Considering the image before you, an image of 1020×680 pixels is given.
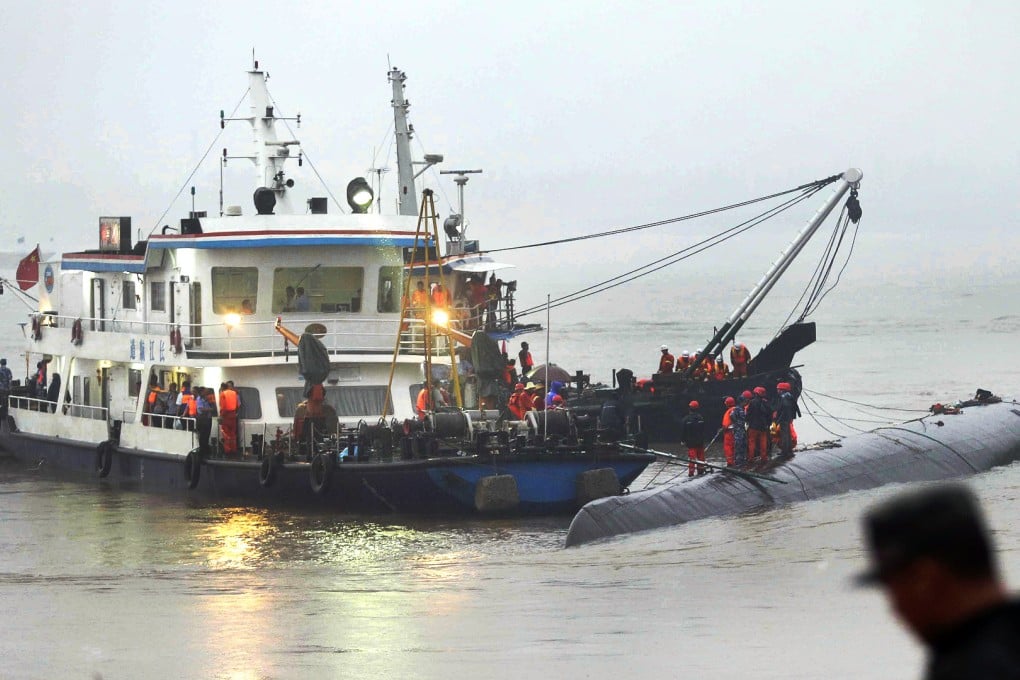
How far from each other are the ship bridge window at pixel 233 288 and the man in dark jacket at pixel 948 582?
26952mm

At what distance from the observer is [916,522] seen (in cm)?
305

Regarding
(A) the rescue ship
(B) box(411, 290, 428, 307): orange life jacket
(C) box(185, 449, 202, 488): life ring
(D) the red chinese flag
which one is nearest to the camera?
(A) the rescue ship

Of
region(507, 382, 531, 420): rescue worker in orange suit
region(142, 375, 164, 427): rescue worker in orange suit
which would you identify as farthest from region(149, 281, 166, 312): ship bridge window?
region(507, 382, 531, 420): rescue worker in orange suit

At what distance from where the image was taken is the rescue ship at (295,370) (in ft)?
82.2

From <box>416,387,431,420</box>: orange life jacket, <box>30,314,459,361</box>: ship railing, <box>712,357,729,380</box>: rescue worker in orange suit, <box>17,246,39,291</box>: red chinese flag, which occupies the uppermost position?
<box>17,246,39,291</box>: red chinese flag

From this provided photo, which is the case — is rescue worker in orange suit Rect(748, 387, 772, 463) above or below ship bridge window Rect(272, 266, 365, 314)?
below

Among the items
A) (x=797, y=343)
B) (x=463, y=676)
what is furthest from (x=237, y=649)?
(x=797, y=343)

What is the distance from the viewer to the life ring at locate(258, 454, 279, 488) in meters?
26.9

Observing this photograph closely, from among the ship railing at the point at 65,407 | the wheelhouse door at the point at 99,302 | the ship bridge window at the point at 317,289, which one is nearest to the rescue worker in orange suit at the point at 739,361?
the ship bridge window at the point at 317,289

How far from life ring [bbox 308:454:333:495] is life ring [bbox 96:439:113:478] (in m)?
7.75

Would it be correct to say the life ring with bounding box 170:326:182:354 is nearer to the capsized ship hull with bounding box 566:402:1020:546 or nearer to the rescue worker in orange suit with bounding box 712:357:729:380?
the capsized ship hull with bounding box 566:402:1020:546

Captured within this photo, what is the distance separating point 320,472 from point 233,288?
17.0ft

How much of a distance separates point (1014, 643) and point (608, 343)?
106 meters

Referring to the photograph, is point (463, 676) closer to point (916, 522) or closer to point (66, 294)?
point (916, 522)
